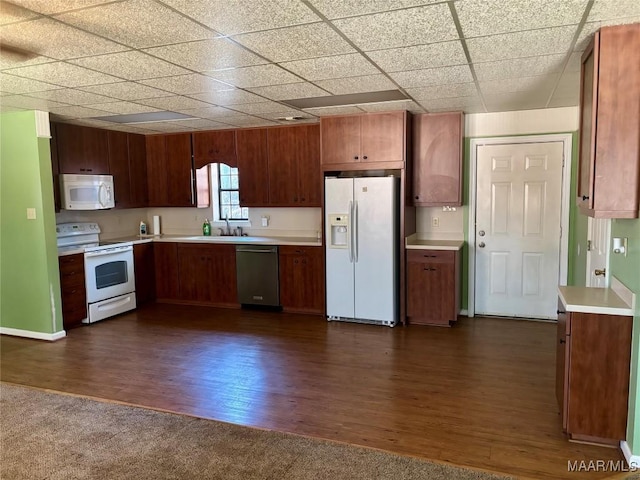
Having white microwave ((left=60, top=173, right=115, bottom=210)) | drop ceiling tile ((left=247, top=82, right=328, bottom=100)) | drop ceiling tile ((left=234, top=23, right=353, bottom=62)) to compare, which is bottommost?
white microwave ((left=60, top=173, right=115, bottom=210))

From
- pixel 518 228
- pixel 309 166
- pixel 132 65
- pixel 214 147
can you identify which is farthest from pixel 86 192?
pixel 518 228

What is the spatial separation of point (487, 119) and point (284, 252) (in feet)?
9.12

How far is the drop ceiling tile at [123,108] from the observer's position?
429 cm

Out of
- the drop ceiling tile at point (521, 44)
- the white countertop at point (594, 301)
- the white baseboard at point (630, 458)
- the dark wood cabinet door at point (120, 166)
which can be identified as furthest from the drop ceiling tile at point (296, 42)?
the dark wood cabinet door at point (120, 166)

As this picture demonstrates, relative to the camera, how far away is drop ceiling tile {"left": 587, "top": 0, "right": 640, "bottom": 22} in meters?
2.13

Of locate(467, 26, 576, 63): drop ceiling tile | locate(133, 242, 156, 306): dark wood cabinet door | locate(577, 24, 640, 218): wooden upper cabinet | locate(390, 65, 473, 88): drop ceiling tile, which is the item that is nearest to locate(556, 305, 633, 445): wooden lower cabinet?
locate(577, 24, 640, 218): wooden upper cabinet

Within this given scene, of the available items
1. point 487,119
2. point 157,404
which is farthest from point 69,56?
point 487,119

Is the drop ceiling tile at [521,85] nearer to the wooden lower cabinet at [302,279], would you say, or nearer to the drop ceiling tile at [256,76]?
the drop ceiling tile at [256,76]

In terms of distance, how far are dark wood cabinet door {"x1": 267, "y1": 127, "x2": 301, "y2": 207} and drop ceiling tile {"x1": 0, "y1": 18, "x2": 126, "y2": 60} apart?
10.5ft

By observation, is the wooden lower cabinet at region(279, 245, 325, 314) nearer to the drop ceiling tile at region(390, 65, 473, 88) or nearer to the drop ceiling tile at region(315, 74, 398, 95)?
the drop ceiling tile at region(315, 74, 398, 95)

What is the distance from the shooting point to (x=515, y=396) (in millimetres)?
3336

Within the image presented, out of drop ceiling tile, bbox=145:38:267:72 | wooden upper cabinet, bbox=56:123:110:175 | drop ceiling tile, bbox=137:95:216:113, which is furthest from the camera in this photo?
wooden upper cabinet, bbox=56:123:110:175

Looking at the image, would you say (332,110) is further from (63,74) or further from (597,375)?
(597,375)

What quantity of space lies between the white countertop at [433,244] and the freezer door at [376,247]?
21 centimetres
